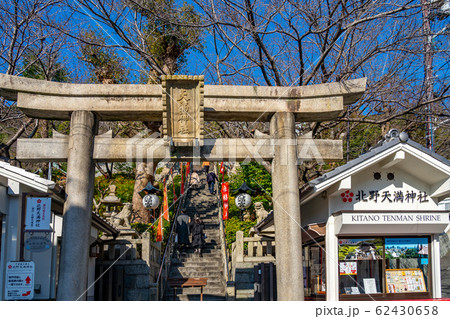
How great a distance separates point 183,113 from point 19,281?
15.6 ft

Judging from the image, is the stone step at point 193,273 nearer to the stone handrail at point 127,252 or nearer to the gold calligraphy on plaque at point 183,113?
the stone handrail at point 127,252

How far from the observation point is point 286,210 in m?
10.3

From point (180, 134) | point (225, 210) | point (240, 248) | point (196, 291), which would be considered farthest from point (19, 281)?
point (225, 210)

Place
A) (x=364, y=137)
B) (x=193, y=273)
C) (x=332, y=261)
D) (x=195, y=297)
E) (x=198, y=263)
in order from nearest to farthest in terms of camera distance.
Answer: (x=332, y=261)
(x=195, y=297)
(x=193, y=273)
(x=198, y=263)
(x=364, y=137)

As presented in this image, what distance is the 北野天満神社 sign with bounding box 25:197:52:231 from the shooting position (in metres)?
9.51

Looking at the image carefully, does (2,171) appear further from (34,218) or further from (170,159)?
(170,159)

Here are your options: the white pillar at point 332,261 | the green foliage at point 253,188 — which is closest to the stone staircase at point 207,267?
the green foliage at point 253,188

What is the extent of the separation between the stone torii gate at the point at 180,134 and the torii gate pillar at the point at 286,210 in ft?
0.07

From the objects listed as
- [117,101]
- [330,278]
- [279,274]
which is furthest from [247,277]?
[117,101]

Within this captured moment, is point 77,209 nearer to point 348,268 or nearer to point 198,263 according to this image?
point 348,268

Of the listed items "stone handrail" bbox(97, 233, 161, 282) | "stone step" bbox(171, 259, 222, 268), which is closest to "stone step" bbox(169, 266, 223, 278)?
"stone step" bbox(171, 259, 222, 268)

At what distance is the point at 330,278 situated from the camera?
37.7 ft

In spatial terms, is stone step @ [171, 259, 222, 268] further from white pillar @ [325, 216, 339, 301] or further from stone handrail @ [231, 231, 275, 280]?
white pillar @ [325, 216, 339, 301]

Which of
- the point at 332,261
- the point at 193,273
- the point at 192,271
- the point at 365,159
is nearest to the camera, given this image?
the point at 365,159
